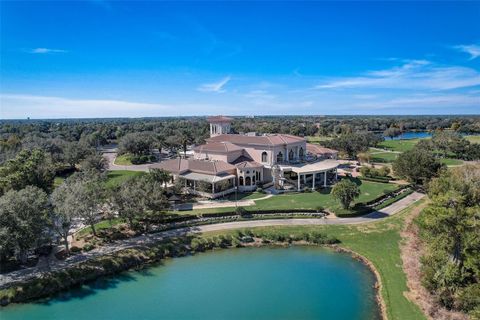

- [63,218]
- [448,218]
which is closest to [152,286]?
[63,218]

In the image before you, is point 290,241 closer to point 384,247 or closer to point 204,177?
point 384,247

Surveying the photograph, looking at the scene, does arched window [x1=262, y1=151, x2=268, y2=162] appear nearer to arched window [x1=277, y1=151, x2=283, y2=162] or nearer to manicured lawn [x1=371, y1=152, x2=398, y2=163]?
arched window [x1=277, y1=151, x2=283, y2=162]

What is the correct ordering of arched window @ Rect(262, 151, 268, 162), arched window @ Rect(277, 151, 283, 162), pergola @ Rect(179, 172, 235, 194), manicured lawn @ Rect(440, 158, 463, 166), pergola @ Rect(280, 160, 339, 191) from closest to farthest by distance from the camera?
pergola @ Rect(179, 172, 235, 194) → pergola @ Rect(280, 160, 339, 191) → arched window @ Rect(262, 151, 268, 162) → arched window @ Rect(277, 151, 283, 162) → manicured lawn @ Rect(440, 158, 463, 166)

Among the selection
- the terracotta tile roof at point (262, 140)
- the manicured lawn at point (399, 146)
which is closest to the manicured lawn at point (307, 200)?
the terracotta tile roof at point (262, 140)

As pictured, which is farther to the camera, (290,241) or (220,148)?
(220,148)

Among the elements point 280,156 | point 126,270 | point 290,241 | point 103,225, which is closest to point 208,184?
point 280,156

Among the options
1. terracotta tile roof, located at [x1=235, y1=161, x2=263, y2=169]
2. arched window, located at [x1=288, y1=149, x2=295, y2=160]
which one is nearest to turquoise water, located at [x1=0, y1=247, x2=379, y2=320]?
terracotta tile roof, located at [x1=235, y1=161, x2=263, y2=169]
